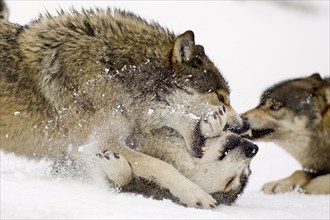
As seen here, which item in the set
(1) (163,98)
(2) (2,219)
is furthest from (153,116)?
(2) (2,219)

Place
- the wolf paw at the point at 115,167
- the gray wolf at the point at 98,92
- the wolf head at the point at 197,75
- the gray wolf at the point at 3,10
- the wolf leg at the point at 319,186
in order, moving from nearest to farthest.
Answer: the wolf paw at the point at 115,167
the gray wolf at the point at 98,92
the wolf head at the point at 197,75
the gray wolf at the point at 3,10
the wolf leg at the point at 319,186

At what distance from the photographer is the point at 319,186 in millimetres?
6910

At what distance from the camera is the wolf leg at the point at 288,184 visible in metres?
6.97

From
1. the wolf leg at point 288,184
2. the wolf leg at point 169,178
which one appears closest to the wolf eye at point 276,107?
the wolf leg at point 288,184

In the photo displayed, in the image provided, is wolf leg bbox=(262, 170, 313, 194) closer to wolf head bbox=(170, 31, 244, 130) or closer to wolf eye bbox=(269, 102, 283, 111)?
wolf eye bbox=(269, 102, 283, 111)

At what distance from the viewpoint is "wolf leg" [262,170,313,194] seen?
6969 millimetres

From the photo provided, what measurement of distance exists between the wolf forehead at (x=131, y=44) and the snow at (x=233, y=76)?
95cm

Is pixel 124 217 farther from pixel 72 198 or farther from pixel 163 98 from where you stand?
pixel 163 98

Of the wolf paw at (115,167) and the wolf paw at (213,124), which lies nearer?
the wolf paw at (115,167)

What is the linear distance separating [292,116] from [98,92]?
2854mm

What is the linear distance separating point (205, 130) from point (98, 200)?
4.77 ft

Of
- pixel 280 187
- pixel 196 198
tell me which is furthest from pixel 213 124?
pixel 280 187

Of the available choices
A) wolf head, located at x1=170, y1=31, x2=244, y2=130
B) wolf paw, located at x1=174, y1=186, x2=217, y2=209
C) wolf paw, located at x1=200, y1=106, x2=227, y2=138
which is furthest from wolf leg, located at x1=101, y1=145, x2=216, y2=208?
wolf head, located at x1=170, y1=31, x2=244, y2=130

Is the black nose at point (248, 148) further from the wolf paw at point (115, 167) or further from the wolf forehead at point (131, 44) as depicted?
the wolf paw at point (115, 167)
